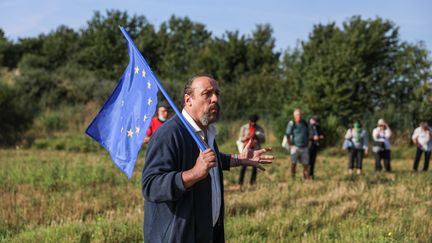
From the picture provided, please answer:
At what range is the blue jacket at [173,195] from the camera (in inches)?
119

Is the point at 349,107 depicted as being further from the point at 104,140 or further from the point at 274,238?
the point at 104,140

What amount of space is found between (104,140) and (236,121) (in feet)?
77.0

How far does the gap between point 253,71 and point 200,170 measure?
135 feet

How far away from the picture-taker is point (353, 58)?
105ft

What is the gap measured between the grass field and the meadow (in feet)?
0.04

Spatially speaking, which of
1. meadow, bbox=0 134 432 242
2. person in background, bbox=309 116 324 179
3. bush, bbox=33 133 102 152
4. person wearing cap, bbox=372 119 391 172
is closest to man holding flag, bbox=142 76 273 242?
meadow, bbox=0 134 432 242

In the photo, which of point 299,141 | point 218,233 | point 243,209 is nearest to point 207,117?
point 218,233

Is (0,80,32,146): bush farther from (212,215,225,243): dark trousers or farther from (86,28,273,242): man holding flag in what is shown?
(212,215,225,243): dark trousers

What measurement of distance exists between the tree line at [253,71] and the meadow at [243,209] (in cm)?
1134

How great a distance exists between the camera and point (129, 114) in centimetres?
373

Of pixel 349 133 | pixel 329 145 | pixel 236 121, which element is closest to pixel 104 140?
pixel 349 133

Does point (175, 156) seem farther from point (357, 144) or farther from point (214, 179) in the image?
point (357, 144)

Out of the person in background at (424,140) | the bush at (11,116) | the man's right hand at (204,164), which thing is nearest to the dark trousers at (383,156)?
the person in background at (424,140)

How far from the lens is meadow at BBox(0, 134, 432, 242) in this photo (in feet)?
20.2
